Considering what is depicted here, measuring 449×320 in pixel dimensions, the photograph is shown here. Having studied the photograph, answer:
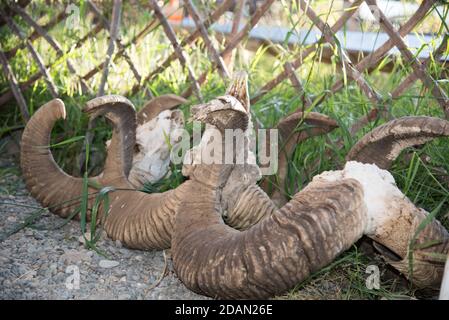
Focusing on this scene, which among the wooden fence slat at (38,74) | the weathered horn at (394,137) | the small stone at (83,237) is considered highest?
the wooden fence slat at (38,74)

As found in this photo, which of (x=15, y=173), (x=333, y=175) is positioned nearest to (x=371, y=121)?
(x=333, y=175)

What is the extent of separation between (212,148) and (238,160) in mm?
79

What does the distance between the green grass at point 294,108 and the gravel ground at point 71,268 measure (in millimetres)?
135

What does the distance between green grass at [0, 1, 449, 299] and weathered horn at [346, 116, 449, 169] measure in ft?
0.40

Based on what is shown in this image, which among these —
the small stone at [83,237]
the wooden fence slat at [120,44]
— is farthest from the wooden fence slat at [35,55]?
the small stone at [83,237]

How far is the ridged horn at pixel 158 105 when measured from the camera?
6.28 ft

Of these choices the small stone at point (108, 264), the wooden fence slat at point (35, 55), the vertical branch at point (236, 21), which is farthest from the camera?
the wooden fence slat at point (35, 55)

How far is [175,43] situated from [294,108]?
457mm

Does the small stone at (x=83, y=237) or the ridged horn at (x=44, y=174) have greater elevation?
the ridged horn at (x=44, y=174)

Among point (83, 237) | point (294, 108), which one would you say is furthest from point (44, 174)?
point (294, 108)

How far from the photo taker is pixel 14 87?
234cm

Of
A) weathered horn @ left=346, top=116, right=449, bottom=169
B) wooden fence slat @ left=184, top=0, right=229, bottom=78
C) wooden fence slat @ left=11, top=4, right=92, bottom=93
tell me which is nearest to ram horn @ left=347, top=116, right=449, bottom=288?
weathered horn @ left=346, top=116, right=449, bottom=169

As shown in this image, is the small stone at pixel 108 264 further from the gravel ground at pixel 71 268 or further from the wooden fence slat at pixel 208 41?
the wooden fence slat at pixel 208 41
